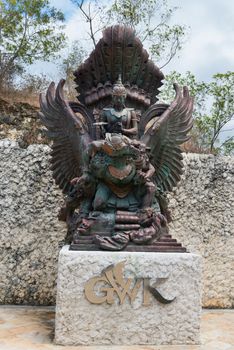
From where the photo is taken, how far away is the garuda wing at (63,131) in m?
3.01

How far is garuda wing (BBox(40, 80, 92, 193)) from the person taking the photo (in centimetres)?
301

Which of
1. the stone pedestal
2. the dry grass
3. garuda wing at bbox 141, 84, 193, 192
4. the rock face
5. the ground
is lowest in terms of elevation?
the ground

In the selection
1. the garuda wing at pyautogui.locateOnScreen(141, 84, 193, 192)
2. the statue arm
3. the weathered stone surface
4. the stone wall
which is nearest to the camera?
the statue arm

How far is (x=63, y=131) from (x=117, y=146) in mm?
691

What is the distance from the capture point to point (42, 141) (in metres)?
4.54

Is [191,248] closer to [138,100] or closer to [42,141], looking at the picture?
[138,100]

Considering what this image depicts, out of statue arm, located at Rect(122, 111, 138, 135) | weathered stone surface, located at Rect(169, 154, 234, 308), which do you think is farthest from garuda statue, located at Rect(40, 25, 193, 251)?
weathered stone surface, located at Rect(169, 154, 234, 308)

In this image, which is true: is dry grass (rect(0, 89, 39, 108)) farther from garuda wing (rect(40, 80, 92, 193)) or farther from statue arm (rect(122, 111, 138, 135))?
statue arm (rect(122, 111, 138, 135))

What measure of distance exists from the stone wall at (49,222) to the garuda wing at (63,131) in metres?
0.54

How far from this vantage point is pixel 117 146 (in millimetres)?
2555

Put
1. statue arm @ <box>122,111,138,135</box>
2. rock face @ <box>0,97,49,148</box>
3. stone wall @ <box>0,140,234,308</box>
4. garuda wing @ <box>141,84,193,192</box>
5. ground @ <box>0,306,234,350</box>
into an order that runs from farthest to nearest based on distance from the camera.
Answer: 1. rock face @ <box>0,97,49,148</box>
2. stone wall @ <box>0,140,234,308</box>
3. garuda wing @ <box>141,84,193,192</box>
4. statue arm @ <box>122,111,138,135</box>
5. ground @ <box>0,306,234,350</box>

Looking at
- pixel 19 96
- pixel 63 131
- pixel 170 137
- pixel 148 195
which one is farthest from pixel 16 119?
pixel 148 195

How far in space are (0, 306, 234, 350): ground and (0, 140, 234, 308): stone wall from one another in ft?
0.77

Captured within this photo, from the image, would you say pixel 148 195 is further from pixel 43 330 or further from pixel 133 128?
pixel 43 330
